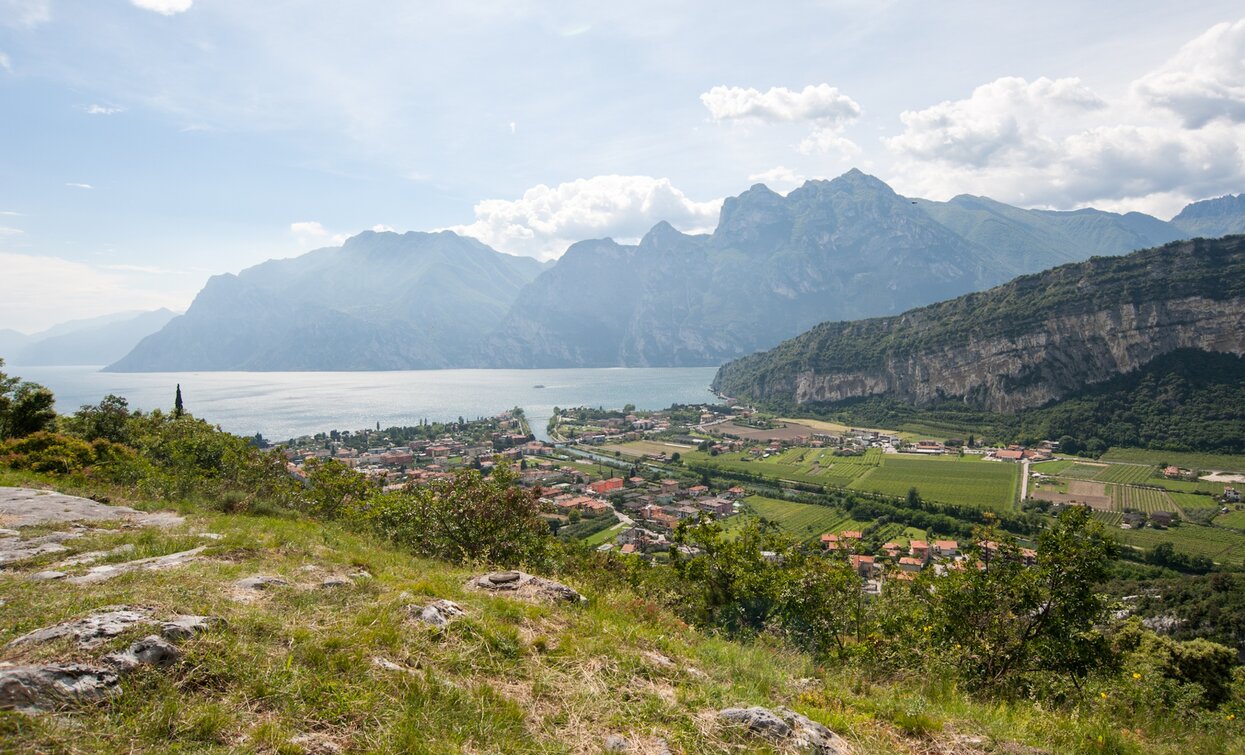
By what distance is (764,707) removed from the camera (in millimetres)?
4570

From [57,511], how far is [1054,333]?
131367 mm

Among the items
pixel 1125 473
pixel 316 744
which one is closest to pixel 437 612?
pixel 316 744

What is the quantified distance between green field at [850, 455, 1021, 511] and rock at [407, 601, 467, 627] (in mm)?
56323

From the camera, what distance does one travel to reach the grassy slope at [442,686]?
3.41 metres

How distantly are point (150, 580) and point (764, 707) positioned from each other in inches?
258

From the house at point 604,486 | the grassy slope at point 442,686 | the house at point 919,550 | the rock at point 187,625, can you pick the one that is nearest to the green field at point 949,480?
the house at point 919,550

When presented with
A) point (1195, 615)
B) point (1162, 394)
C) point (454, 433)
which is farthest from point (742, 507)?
point (1162, 394)

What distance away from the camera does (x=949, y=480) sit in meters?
60.1

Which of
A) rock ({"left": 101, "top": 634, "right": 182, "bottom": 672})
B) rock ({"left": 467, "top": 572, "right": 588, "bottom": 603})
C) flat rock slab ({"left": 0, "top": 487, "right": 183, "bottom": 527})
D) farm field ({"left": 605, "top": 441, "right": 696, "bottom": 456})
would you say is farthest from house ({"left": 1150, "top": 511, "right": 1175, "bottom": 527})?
flat rock slab ({"left": 0, "top": 487, "right": 183, "bottom": 527})

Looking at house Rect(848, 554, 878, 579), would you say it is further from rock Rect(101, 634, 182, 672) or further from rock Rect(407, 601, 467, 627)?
rock Rect(101, 634, 182, 672)

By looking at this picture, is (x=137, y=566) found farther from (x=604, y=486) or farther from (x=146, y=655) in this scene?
(x=604, y=486)

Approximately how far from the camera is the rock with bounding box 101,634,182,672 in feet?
12.0

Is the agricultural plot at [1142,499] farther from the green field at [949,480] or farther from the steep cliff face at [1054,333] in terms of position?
the steep cliff face at [1054,333]

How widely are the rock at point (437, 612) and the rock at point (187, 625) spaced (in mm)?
1708
